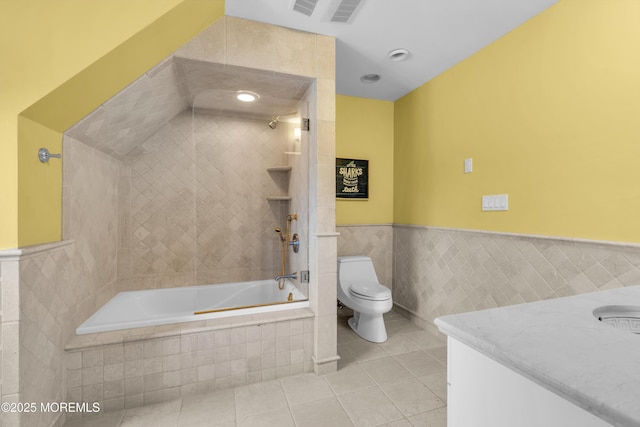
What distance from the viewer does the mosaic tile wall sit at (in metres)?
1.58

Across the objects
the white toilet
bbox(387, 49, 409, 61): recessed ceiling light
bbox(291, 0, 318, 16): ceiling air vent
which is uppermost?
bbox(387, 49, 409, 61): recessed ceiling light

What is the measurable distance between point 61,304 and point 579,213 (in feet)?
9.73

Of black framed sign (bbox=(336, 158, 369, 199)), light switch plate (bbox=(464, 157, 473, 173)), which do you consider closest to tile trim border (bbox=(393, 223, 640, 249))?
light switch plate (bbox=(464, 157, 473, 173))

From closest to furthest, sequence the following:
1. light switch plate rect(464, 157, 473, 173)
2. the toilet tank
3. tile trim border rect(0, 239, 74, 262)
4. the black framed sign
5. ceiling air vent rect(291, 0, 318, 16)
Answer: tile trim border rect(0, 239, 74, 262) → ceiling air vent rect(291, 0, 318, 16) → light switch plate rect(464, 157, 473, 173) → the toilet tank → the black framed sign

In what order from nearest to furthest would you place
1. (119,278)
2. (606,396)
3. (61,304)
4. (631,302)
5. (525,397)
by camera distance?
1. (606,396)
2. (525,397)
3. (631,302)
4. (61,304)
5. (119,278)

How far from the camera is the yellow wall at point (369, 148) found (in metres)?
3.15

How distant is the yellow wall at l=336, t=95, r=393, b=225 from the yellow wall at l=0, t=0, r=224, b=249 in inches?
74.0

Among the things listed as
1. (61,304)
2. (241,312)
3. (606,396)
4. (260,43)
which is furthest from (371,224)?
(606,396)

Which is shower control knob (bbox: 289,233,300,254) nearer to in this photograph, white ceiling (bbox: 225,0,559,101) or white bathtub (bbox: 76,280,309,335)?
white bathtub (bbox: 76,280,309,335)

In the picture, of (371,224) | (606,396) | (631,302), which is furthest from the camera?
(371,224)

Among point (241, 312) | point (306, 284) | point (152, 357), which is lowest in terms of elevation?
point (152, 357)

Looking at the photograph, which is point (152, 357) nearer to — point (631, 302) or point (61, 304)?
point (61, 304)

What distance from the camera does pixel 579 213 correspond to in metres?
1.68

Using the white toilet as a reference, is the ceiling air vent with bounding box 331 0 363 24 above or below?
above
